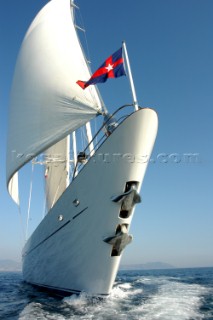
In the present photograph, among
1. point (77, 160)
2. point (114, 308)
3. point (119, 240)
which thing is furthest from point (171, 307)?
point (77, 160)

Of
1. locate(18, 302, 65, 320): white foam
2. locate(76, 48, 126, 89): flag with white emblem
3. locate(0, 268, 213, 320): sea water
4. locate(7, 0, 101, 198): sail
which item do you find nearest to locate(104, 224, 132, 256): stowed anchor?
locate(0, 268, 213, 320): sea water

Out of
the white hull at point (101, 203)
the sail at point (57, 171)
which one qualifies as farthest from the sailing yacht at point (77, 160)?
the sail at point (57, 171)

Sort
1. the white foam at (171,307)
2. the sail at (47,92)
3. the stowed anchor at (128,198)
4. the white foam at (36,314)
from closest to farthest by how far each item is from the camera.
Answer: the white foam at (36,314) < the white foam at (171,307) < the stowed anchor at (128,198) < the sail at (47,92)

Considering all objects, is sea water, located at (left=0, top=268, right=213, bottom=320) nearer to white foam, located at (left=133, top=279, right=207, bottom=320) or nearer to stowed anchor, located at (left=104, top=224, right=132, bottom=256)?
white foam, located at (left=133, top=279, right=207, bottom=320)

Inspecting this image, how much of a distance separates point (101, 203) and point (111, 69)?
4579 millimetres

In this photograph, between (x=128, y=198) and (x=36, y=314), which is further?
(x=128, y=198)

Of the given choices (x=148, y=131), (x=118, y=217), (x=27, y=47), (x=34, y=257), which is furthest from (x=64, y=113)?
(x=34, y=257)

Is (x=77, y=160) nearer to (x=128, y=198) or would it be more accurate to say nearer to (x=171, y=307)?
(x=128, y=198)

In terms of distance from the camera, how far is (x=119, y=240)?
32.8ft

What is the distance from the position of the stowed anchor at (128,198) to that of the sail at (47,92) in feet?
10.2

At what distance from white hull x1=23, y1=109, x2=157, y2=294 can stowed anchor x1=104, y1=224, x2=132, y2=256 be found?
0.48ft

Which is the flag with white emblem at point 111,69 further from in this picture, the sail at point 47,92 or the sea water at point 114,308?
the sea water at point 114,308

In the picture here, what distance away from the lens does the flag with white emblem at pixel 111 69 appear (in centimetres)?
989

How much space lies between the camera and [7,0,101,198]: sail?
11.6 m
